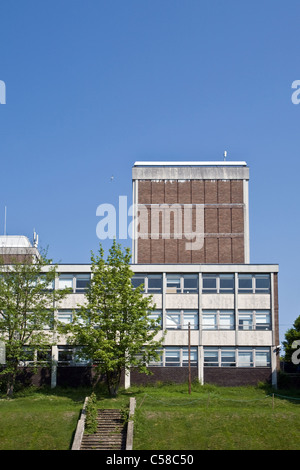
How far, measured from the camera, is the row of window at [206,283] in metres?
60.3

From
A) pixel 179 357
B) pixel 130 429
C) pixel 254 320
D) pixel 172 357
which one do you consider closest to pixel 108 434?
pixel 130 429

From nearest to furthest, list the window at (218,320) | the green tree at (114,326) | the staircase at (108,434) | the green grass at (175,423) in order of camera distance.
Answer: the green grass at (175,423) < the staircase at (108,434) < the green tree at (114,326) < the window at (218,320)

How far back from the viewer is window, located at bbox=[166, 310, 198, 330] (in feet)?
196

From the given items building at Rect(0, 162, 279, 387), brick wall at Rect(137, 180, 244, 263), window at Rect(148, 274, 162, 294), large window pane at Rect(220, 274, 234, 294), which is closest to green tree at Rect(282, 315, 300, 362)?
building at Rect(0, 162, 279, 387)

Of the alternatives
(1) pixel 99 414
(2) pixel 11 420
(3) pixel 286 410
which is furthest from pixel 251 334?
(2) pixel 11 420

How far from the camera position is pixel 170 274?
199 feet

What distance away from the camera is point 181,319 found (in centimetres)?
5972

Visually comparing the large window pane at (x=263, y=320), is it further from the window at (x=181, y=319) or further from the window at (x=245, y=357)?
the window at (x=181, y=319)

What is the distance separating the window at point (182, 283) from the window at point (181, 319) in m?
1.81

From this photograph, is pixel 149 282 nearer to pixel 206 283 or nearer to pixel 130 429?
pixel 206 283

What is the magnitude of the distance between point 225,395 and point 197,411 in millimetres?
10831

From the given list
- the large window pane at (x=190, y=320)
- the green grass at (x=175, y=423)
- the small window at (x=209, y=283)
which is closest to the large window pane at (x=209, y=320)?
the large window pane at (x=190, y=320)
